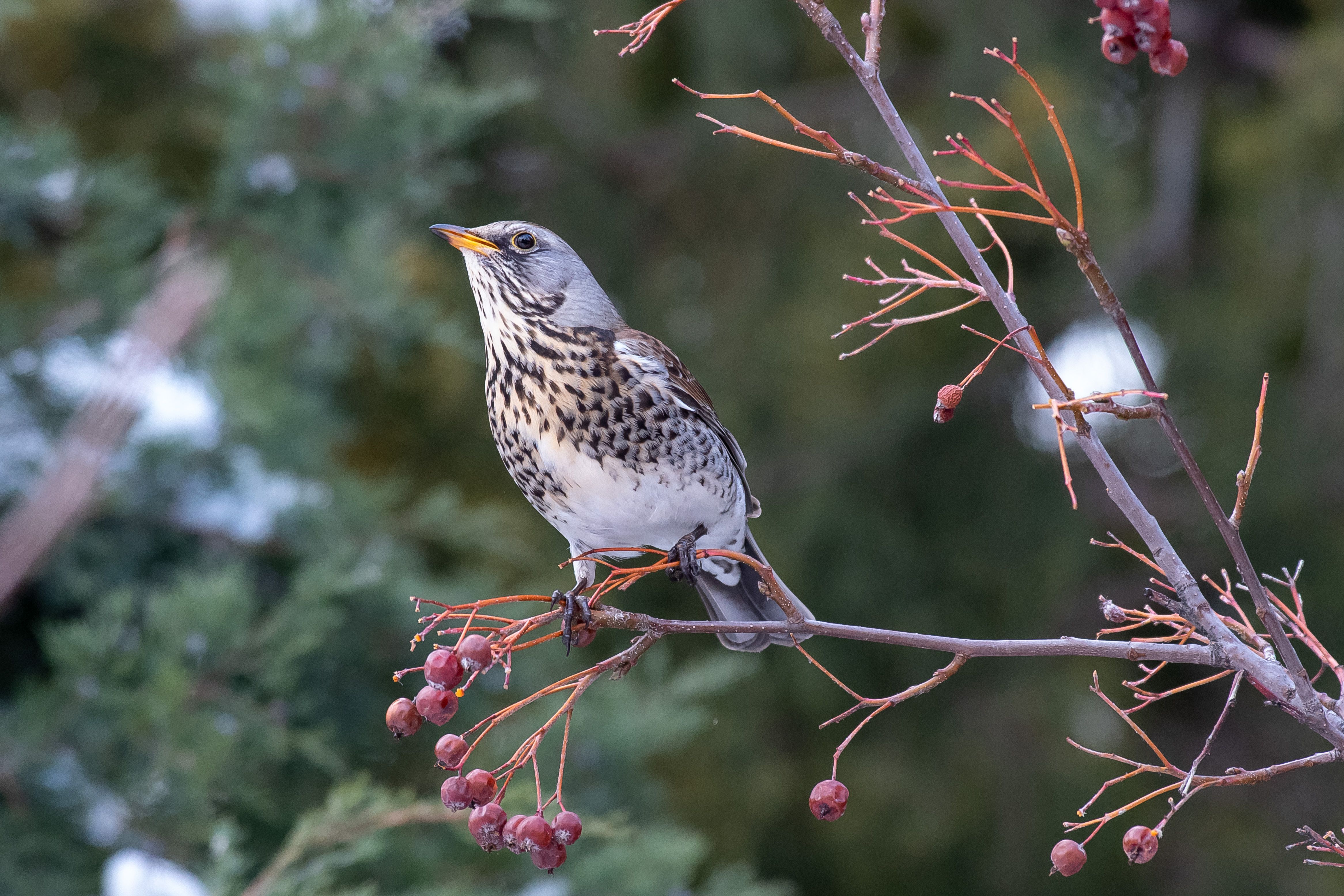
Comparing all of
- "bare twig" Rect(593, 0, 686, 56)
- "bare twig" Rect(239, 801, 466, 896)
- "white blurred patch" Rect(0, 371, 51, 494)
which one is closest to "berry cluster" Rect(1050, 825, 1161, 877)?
"bare twig" Rect(593, 0, 686, 56)

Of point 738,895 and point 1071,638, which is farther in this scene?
point 738,895

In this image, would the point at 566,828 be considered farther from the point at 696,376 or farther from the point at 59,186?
the point at 696,376

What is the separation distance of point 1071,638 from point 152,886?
2.12 m

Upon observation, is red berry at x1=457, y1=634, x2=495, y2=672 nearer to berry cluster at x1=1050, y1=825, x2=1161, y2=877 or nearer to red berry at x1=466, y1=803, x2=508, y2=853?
red berry at x1=466, y1=803, x2=508, y2=853

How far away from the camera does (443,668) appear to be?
1243 mm

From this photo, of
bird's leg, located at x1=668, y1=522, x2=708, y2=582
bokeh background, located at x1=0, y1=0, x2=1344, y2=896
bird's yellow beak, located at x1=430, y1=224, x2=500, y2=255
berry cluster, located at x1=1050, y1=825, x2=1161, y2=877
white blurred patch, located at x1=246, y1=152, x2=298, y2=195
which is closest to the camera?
berry cluster, located at x1=1050, y1=825, x2=1161, y2=877

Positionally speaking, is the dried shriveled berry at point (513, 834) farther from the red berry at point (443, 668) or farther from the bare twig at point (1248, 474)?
the bare twig at point (1248, 474)

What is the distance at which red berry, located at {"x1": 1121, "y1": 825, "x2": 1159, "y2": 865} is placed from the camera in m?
1.18

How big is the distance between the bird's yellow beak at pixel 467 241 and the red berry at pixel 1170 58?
1197 mm

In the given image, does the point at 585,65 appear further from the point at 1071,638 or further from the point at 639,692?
the point at 1071,638

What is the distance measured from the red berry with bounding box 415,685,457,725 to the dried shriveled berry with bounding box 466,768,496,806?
0.20ft

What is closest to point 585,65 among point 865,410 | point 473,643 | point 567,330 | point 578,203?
point 578,203

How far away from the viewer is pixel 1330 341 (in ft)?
14.4

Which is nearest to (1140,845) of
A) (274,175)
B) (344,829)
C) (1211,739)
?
(1211,739)
